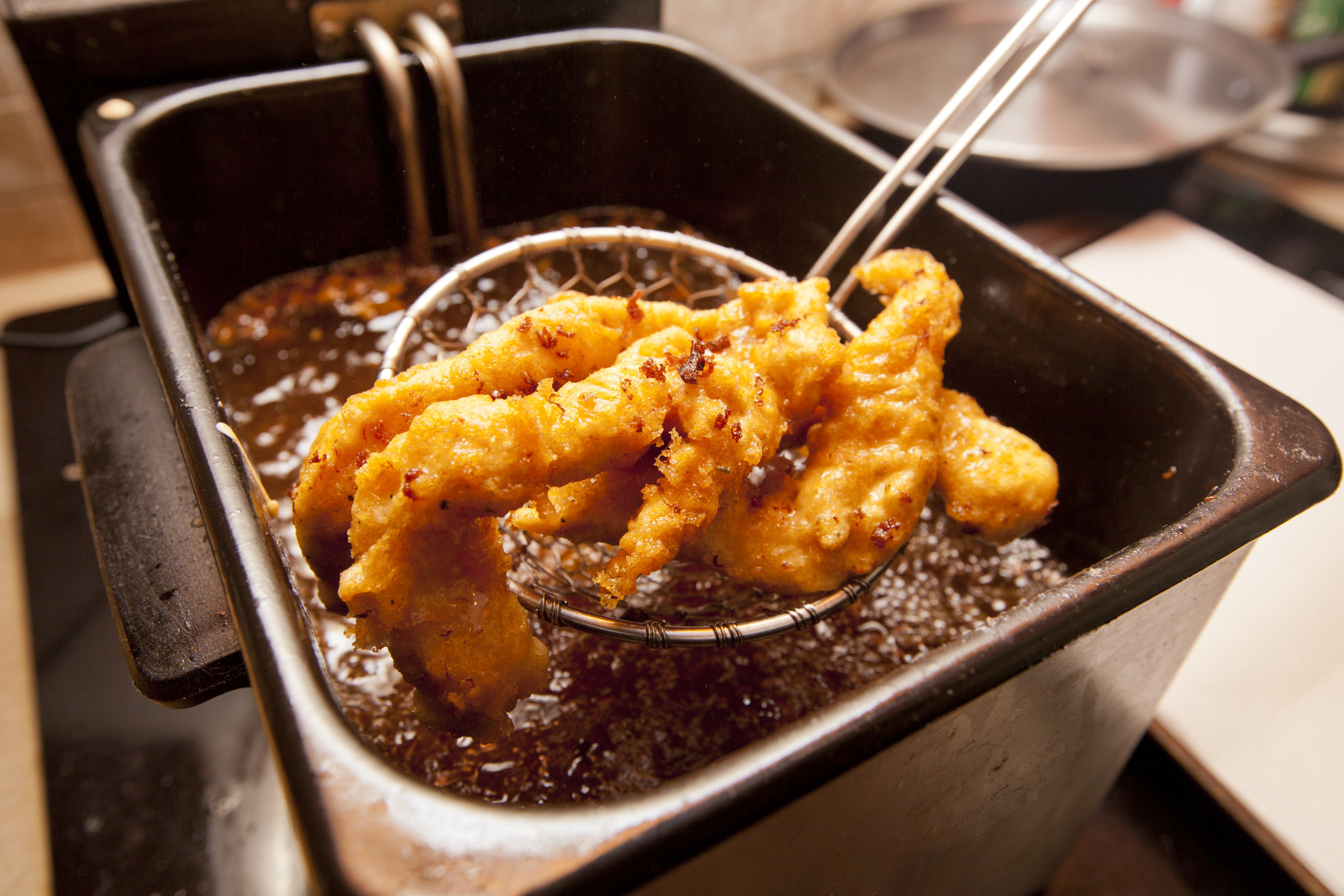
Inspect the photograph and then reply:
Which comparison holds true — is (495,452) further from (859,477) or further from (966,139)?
(966,139)

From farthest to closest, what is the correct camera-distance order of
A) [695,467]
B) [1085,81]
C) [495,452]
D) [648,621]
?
1. [1085,81]
2. [648,621]
3. [695,467]
4. [495,452]

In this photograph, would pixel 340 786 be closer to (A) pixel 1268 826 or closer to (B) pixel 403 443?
(B) pixel 403 443

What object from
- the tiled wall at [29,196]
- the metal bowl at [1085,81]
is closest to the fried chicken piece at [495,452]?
the metal bowl at [1085,81]

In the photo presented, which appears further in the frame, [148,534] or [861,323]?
[861,323]

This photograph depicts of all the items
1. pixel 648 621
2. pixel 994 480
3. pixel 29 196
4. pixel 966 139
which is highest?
pixel 966 139

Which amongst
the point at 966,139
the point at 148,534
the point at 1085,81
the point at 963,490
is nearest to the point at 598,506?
the point at 963,490

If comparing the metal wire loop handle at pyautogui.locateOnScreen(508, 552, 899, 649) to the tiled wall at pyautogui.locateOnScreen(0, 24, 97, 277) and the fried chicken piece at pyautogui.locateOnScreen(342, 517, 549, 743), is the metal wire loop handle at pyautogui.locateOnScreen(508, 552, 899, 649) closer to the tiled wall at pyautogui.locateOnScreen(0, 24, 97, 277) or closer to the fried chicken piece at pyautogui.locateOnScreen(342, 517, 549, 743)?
the fried chicken piece at pyautogui.locateOnScreen(342, 517, 549, 743)

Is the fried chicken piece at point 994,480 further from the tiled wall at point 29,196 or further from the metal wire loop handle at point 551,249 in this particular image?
the tiled wall at point 29,196
